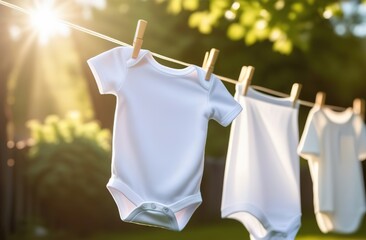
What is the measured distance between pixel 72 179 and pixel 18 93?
11.0 meters

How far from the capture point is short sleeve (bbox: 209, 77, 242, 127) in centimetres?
359

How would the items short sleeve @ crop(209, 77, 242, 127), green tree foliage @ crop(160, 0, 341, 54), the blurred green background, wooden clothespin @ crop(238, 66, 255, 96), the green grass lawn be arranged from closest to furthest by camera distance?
short sleeve @ crop(209, 77, 242, 127) → wooden clothespin @ crop(238, 66, 255, 96) → green tree foliage @ crop(160, 0, 341, 54) → the blurred green background → the green grass lawn

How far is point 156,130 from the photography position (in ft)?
11.2

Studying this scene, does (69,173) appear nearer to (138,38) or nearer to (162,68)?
(162,68)

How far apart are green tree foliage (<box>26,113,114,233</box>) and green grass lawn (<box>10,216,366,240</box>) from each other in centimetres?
25

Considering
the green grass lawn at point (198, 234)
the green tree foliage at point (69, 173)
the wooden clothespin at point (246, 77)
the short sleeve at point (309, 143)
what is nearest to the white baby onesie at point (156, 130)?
the wooden clothespin at point (246, 77)

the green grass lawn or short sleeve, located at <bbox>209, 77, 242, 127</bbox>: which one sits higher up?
short sleeve, located at <bbox>209, 77, 242, 127</bbox>

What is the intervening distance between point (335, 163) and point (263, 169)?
1095 millimetres

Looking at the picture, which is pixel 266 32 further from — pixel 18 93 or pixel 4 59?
pixel 18 93

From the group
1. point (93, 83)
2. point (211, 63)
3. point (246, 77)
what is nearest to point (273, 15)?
point (246, 77)

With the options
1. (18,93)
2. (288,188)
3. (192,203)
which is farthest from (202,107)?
(18,93)

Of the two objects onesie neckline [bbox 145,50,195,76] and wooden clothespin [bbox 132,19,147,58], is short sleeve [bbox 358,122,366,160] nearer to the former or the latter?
onesie neckline [bbox 145,50,195,76]

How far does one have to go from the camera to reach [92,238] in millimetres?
8250

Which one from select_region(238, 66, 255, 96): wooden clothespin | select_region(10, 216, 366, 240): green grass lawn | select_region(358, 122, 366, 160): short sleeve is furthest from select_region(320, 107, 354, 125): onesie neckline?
select_region(10, 216, 366, 240): green grass lawn
